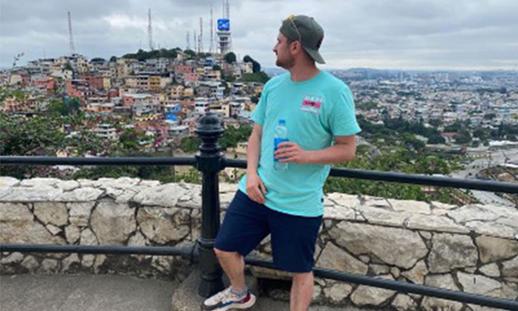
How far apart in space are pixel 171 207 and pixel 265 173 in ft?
2.99

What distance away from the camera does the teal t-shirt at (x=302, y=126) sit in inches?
69.1

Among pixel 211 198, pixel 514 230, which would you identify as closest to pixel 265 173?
pixel 211 198

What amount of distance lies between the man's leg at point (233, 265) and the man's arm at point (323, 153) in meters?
0.59

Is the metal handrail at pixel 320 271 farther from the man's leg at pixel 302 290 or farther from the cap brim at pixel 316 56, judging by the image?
the cap brim at pixel 316 56

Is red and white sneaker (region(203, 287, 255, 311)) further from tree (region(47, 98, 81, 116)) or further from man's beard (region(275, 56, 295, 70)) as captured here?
tree (region(47, 98, 81, 116))

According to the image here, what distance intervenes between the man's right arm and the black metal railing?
0.69 ft

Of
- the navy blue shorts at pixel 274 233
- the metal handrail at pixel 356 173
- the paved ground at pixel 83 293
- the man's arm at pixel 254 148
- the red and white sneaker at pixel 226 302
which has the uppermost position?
the man's arm at pixel 254 148

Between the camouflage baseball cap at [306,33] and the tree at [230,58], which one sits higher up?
the tree at [230,58]

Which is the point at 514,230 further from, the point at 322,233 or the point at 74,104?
the point at 74,104

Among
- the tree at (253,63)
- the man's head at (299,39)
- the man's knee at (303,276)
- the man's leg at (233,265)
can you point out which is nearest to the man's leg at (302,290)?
the man's knee at (303,276)

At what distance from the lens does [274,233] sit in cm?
192

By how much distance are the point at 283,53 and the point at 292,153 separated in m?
0.41

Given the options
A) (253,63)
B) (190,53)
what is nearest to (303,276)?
(253,63)

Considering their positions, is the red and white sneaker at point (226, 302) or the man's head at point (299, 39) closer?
the man's head at point (299, 39)
